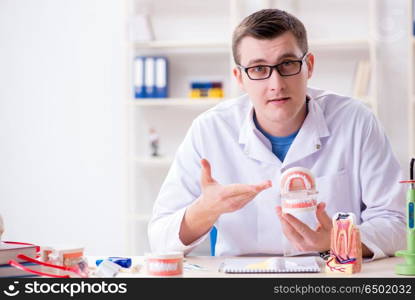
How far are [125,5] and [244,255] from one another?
2827mm

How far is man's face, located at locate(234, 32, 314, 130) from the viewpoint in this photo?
2002 mm

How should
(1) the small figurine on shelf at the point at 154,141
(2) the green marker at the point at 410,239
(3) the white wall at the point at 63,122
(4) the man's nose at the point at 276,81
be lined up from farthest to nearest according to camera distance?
(3) the white wall at the point at 63,122, (1) the small figurine on shelf at the point at 154,141, (4) the man's nose at the point at 276,81, (2) the green marker at the point at 410,239

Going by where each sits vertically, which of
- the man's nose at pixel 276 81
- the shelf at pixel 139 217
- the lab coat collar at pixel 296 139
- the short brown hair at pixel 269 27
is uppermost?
the short brown hair at pixel 269 27

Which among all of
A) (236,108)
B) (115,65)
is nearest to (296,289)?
(236,108)

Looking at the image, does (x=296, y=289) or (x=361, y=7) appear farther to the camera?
(x=361, y=7)

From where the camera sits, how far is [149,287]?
125cm

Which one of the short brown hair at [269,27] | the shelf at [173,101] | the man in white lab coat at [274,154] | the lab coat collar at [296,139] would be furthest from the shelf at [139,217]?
the short brown hair at [269,27]

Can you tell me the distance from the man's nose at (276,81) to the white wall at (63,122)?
108 inches

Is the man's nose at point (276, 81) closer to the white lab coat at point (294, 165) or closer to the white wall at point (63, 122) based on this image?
the white lab coat at point (294, 165)

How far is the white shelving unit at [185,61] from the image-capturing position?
4402mm

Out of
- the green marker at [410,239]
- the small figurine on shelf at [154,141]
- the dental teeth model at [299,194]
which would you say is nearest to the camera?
the green marker at [410,239]

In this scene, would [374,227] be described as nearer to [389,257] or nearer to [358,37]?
[389,257]

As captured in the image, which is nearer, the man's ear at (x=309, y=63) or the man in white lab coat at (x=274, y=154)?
the man in white lab coat at (x=274, y=154)

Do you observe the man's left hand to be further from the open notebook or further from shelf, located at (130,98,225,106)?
shelf, located at (130,98,225,106)
